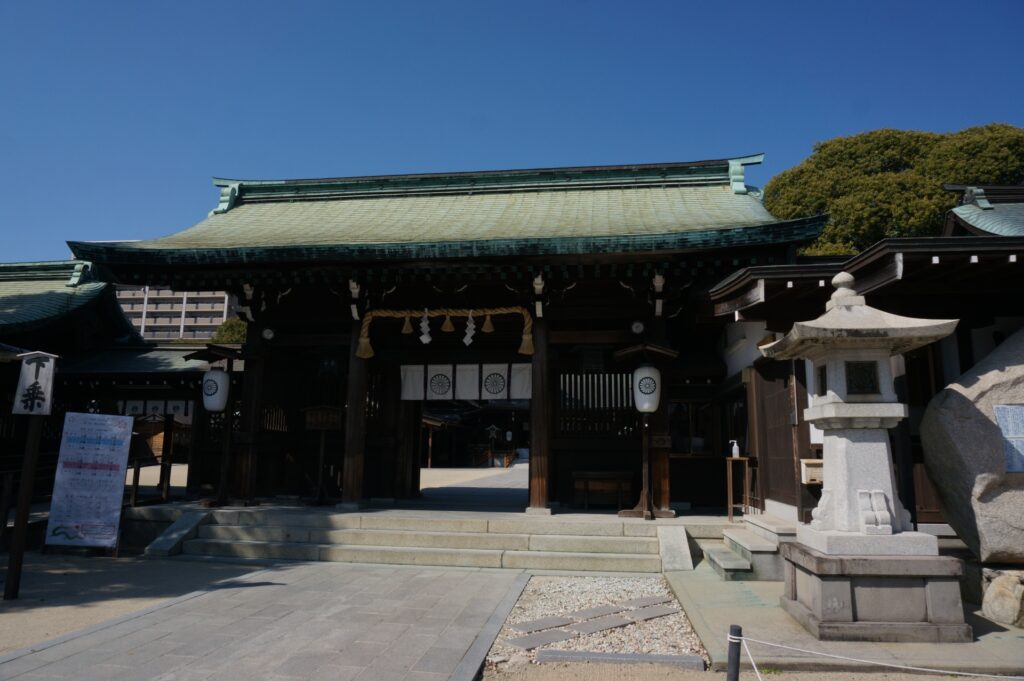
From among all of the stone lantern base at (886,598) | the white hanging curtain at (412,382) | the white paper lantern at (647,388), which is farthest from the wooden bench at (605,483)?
the stone lantern base at (886,598)

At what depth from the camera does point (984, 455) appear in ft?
19.9

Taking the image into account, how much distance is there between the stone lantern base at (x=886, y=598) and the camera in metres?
5.25

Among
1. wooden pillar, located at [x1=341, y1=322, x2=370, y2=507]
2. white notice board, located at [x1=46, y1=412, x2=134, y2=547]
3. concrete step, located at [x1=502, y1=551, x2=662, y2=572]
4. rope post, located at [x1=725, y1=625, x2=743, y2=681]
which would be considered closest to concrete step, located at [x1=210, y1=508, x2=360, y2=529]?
wooden pillar, located at [x1=341, y1=322, x2=370, y2=507]

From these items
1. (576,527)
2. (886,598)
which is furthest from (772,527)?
(576,527)

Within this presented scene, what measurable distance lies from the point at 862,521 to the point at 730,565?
2427mm

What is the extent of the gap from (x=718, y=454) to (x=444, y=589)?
6989 mm

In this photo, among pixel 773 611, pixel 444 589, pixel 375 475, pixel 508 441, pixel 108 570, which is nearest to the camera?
pixel 773 611

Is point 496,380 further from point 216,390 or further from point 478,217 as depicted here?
point 216,390

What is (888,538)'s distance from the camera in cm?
546

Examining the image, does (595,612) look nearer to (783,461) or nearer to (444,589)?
(444,589)

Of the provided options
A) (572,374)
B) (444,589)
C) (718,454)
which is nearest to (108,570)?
(444,589)

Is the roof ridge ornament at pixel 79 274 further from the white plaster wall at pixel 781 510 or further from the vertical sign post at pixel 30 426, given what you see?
the white plaster wall at pixel 781 510

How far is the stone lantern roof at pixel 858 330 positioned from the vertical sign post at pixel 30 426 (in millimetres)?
7935

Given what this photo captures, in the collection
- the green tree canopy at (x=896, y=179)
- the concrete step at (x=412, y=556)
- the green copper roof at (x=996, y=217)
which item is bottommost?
the concrete step at (x=412, y=556)
